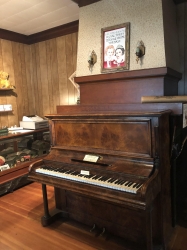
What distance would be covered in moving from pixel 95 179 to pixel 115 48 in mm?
1368

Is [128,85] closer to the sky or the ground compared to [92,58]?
closer to the ground

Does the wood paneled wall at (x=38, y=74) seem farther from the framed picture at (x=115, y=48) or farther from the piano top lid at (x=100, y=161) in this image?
the piano top lid at (x=100, y=161)

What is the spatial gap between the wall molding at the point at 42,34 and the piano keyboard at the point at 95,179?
2.31 m

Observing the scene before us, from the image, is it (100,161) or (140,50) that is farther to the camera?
(140,50)

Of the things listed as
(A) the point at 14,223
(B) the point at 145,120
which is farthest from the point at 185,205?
(A) the point at 14,223

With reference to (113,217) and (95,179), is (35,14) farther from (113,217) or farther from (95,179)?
(113,217)

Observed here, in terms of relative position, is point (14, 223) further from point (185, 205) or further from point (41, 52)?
point (41, 52)

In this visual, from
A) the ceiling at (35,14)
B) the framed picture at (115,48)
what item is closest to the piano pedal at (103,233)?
the framed picture at (115,48)

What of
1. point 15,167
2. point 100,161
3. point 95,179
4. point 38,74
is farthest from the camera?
point 38,74

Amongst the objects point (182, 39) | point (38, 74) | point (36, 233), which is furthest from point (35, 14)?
point (36, 233)

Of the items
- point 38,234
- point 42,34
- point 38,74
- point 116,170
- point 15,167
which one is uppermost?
point 42,34

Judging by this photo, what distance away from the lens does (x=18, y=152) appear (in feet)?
10.9

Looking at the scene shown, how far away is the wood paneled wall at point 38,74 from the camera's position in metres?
3.48

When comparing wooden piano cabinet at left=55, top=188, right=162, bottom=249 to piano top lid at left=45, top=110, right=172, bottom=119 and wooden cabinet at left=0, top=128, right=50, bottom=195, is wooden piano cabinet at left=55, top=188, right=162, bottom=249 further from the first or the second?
wooden cabinet at left=0, top=128, right=50, bottom=195
